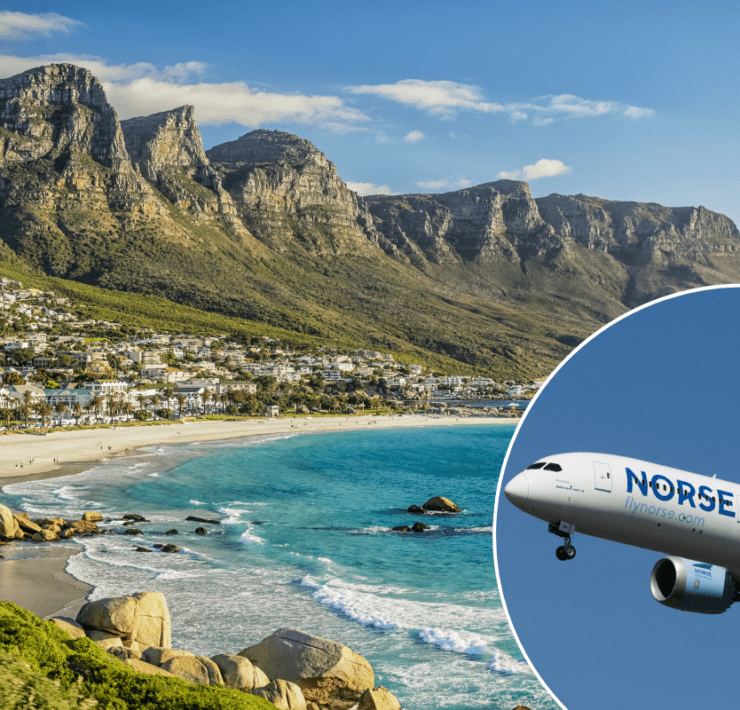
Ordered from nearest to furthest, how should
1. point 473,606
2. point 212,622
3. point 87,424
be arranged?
point 212,622 → point 473,606 → point 87,424

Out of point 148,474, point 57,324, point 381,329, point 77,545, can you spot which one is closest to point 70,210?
point 57,324

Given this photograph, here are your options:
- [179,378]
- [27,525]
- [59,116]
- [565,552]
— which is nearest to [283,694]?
[565,552]

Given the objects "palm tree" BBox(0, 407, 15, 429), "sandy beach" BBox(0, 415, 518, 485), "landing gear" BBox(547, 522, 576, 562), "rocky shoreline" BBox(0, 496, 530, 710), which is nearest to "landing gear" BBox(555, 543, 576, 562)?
"landing gear" BBox(547, 522, 576, 562)

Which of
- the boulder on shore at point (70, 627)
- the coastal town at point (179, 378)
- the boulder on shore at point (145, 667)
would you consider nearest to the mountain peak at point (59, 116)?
the coastal town at point (179, 378)

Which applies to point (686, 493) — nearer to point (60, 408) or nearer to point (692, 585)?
point (692, 585)

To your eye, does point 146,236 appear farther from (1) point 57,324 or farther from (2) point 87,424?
(2) point 87,424

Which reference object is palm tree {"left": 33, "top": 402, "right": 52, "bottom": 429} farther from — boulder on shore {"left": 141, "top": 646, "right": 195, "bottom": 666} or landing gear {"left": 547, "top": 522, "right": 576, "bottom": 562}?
landing gear {"left": 547, "top": 522, "right": 576, "bottom": 562}
